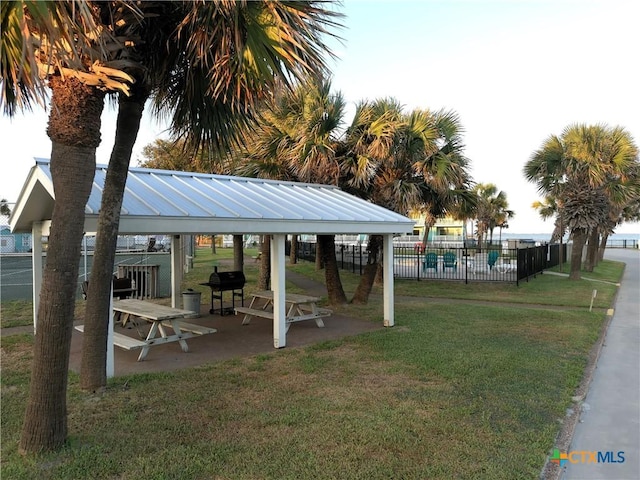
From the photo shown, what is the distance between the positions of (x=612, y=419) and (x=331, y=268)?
8038 millimetres

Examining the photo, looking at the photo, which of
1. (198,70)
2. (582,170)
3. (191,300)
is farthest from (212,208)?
(582,170)

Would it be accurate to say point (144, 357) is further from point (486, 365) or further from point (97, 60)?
point (486, 365)

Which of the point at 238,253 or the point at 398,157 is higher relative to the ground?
the point at 398,157

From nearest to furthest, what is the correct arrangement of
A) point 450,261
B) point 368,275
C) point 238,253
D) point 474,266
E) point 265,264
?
point 368,275 → point 265,264 → point 238,253 → point 450,261 → point 474,266

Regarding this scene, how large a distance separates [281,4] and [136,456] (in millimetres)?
4269

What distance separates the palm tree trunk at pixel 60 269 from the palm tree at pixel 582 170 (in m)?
18.6

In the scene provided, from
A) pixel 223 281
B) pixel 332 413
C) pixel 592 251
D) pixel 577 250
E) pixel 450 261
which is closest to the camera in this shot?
pixel 332 413

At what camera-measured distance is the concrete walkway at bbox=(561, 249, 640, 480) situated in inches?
155

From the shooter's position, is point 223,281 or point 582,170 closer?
point 223,281

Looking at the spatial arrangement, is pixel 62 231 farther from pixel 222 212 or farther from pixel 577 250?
pixel 577 250

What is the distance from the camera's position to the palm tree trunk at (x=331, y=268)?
1223 centimetres

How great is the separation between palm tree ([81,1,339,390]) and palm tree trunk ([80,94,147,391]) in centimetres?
1

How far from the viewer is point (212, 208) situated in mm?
7152

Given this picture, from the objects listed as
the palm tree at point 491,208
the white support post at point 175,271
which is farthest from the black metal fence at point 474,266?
the palm tree at point 491,208
